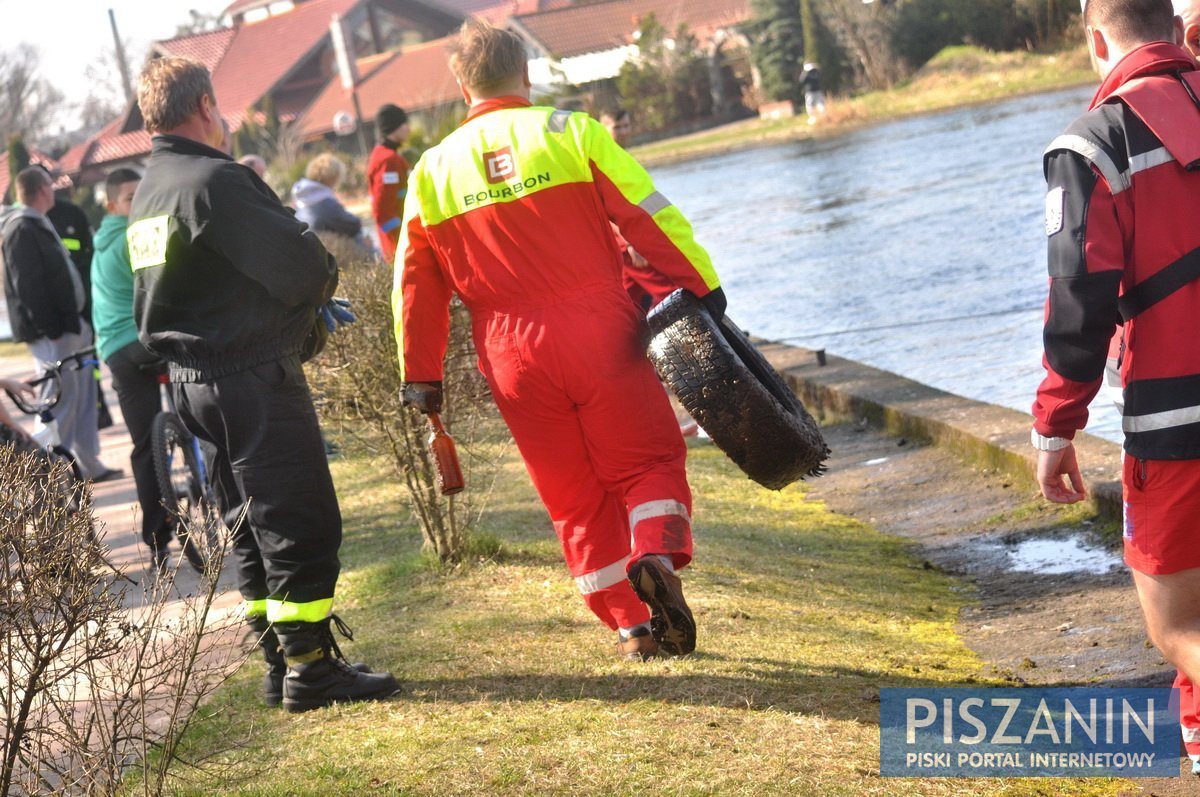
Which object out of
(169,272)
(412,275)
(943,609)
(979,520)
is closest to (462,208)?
(412,275)

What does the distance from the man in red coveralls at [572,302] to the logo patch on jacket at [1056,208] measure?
5.39ft

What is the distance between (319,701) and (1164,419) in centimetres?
A: 291

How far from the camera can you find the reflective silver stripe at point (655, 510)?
507 centimetres

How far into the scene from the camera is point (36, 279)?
1048cm

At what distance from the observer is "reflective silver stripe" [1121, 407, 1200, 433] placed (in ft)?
11.8

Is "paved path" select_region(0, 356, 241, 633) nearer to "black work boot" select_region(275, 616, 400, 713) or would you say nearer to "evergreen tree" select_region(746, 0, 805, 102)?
"black work boot" select_region(275, 616, 400, 713)

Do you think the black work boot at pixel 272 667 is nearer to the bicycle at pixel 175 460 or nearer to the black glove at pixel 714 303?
the black glove at pixel 714 303

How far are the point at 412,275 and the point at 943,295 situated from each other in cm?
1017

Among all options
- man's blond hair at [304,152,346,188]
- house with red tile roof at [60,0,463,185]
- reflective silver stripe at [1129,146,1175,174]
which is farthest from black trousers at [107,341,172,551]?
house with red tile roof at [60,0,463,185]

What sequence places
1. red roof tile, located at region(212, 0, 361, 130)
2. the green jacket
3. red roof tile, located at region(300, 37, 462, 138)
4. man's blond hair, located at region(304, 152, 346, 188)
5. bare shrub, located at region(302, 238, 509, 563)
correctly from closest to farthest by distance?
bare shrub, located at region(302, 238, 509, 563), the green jacket, man's blond hair, located at region(304, 152, 346, 188), red roof tile, located at region(300, 37, 462, 138), red roof tile, located at region(212, 0, 361, 130)

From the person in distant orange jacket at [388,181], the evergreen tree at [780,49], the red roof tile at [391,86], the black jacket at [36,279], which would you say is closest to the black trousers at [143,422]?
the black jacket at [36,279]

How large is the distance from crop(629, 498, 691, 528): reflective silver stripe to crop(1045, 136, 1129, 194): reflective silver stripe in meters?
1.94

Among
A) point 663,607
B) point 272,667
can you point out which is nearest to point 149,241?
point 272,667

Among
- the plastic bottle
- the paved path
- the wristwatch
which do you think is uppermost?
the wristwatch
